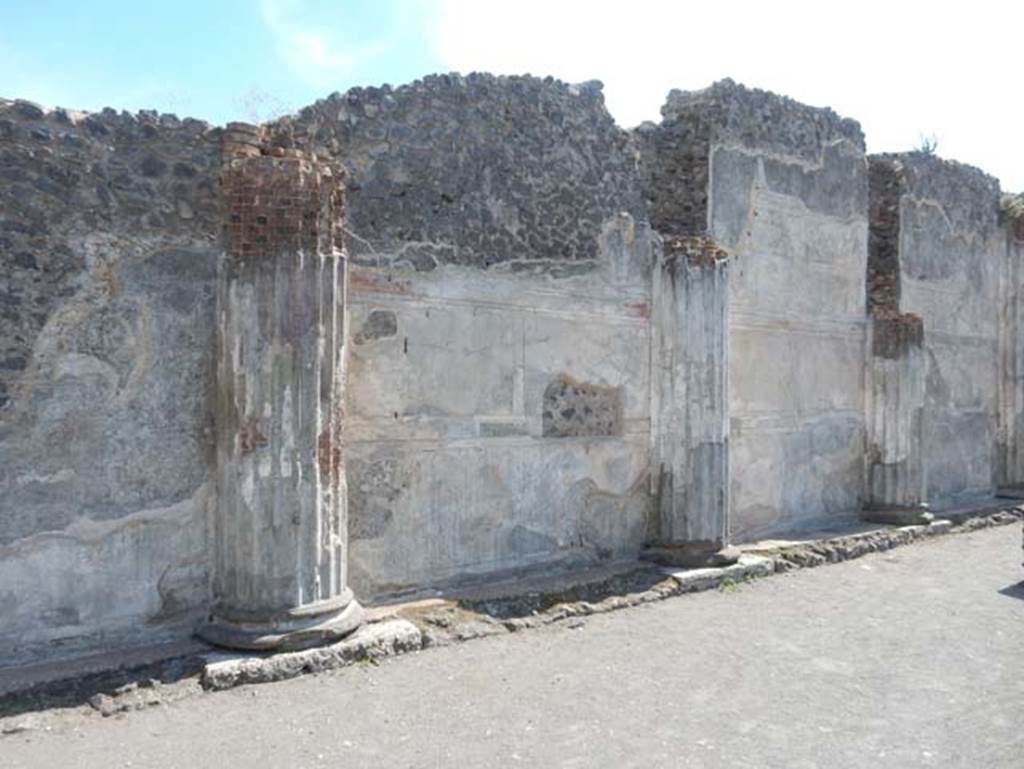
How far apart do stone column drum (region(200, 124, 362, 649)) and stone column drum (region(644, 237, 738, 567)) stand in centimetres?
305

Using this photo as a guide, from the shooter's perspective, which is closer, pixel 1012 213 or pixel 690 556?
pixel 690 556

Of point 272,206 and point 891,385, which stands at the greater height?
point 272,206

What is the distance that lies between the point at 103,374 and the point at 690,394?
4.24 meters

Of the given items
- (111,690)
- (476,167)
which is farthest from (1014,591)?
(111,690)

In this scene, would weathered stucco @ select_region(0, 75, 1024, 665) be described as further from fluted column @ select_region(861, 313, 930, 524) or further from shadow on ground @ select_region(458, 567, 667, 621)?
shadow on ground @ select_region(458, 567, 667, 621)

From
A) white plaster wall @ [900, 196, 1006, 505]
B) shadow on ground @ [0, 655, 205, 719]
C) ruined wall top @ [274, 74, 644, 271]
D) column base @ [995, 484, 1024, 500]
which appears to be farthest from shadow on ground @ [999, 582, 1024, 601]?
shadow on ground @ [0, 655, 205, 719]

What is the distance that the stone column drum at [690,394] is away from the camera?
694cm

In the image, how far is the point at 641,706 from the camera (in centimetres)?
418

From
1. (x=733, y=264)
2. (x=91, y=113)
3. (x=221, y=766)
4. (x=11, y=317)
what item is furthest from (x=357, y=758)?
(x=733, y=264)

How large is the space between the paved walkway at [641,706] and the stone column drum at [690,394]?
43.2 inches

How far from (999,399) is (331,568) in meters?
9.44

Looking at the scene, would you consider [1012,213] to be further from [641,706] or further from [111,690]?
[111,690]

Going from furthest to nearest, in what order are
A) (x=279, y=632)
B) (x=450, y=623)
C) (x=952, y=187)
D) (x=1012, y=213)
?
(x=1012, y=213), (x=952, y=187), (x=450, y=623), (x=279, y=632)

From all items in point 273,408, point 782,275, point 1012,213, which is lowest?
point 273,408
